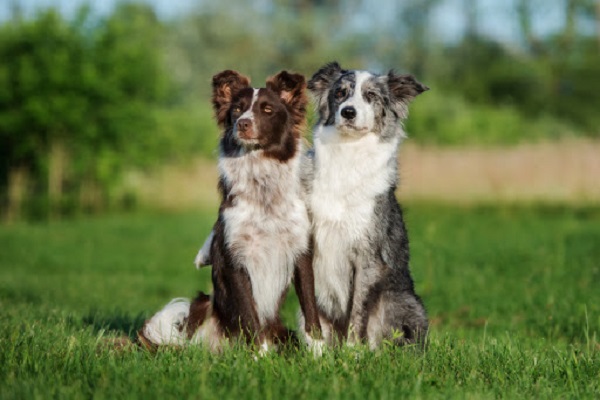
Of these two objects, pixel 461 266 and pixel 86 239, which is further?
pixel 86 239

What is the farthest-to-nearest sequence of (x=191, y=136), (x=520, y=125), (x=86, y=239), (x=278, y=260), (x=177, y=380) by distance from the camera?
(x=520, y=125)
(x=191, y=136)
(x=86, y=239)
(x=278, y=260)
(x=177, y=380)

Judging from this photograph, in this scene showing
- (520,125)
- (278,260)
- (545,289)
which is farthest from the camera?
(520,125)

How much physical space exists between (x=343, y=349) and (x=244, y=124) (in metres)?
1.78

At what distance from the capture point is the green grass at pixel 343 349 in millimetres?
5105

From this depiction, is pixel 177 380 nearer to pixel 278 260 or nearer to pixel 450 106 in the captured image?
pixel 278 260

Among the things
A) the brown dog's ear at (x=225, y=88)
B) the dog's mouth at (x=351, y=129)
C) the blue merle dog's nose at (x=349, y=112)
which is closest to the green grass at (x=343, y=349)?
the dog's mouth at (x=351, y=129)

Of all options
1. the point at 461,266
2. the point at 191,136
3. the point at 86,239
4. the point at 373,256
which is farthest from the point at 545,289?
the point at 191,136

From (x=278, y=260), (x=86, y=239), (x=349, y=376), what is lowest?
(x=86, y=239)

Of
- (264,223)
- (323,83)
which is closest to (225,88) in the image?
(323,83)

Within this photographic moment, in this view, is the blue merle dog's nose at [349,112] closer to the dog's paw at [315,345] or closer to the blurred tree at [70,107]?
the dog's paw at [315,345]

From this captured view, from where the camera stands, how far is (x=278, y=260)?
6.25 metres

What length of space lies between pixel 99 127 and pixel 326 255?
22.8m

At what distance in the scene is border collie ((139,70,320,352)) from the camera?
20.3 ft

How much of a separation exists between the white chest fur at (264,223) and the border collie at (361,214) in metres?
0.27
